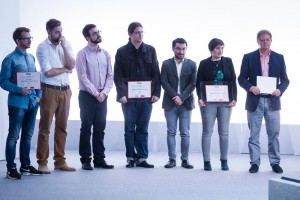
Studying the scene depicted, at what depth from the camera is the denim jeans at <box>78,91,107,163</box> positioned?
4.49m

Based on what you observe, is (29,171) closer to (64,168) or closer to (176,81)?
(64,168)

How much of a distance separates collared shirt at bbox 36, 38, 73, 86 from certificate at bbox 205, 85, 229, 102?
1.45 meters

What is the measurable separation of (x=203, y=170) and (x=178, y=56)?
4.06ft

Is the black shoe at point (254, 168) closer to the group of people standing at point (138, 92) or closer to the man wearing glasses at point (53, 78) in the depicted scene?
the group of people standing at point (138, 92)

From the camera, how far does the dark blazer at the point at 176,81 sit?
4.68 meters

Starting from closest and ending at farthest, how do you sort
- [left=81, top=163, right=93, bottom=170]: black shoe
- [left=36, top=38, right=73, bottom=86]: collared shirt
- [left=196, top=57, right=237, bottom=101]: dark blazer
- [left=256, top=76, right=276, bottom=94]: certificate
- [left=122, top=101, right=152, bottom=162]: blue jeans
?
[left=36, top=38, right=73, bottom=86]: collared shirt, [left=256, top=76, right=276, bottom=94]: certificate, [left=81, top=163, right=93, bottom=170]: black shoe, [left=196, top=57, right=237, bottom=101]: dark blazer, [left=122, top=101, right=152, bottom=162]: blue jeans

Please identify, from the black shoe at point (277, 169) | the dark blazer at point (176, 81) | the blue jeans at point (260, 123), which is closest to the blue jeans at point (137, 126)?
the dark blazer at point (176, 81)

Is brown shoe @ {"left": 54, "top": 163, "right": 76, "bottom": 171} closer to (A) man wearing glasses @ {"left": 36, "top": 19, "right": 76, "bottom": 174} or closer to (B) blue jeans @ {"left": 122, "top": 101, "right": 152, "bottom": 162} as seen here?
(A) man wearing glasses @ {"left": 36, "top": 19, "right": 76, "bottom": 174}

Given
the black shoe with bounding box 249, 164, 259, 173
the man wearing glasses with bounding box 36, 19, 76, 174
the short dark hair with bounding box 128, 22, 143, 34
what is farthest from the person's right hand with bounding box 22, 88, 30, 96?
the black shoe with bounding box 249, 164, 259, 173

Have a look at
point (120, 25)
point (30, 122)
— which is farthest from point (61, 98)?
point (120, 25)

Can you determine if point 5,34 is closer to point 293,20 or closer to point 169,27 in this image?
point 169,27

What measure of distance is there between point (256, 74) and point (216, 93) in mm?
444

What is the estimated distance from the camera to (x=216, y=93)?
4.50 metres

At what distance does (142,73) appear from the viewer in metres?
4.66
